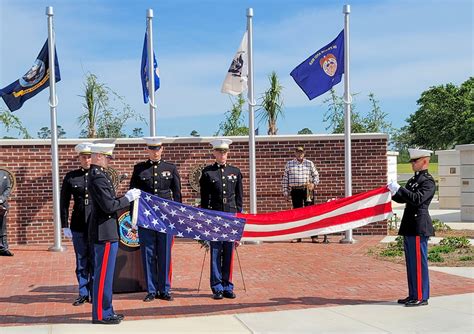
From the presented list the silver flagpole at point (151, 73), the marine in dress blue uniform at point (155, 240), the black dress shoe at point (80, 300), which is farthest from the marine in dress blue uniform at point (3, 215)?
the marine in dress blue uniform at point (155, 240)

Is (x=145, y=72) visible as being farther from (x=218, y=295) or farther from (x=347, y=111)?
(x=218, y=295)

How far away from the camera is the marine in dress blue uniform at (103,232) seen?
22.6 feet

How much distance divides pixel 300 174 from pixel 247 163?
1720 millimetres

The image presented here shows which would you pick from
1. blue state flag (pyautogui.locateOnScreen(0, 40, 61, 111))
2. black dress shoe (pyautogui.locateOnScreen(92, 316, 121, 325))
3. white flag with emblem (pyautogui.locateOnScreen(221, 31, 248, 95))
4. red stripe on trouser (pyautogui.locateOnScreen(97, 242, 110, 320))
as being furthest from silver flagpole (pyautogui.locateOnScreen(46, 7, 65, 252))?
black dress shoe (pyautogui.locateOnScreen(92, 316, 121, 325))

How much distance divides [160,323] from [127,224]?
2.08 meters

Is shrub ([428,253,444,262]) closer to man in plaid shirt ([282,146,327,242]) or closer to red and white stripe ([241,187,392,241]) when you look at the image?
man in plaid shirt ([282,146,327,242])

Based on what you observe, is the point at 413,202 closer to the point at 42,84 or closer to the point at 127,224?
the point at 127,224

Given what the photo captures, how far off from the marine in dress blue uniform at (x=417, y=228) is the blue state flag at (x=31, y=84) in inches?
331

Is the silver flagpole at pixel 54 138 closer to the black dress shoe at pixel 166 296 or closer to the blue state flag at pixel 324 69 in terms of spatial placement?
the blue state flag at pixel 324 69

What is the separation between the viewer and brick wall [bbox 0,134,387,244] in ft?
47.4

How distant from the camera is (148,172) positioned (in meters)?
8.23

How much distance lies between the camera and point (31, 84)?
43.9 ft

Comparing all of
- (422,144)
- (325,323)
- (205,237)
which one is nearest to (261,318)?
(325,323)

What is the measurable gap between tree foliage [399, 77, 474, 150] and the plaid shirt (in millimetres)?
36624
